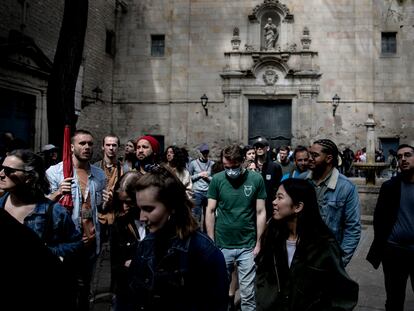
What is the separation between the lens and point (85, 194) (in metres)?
4.52

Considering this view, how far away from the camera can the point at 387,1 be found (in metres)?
21.8

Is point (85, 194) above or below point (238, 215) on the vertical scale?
above

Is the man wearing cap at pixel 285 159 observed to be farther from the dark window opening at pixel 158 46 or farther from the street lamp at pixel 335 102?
the dark window opening at pixel 158 46

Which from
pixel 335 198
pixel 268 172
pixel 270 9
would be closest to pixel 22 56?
pixel 268 172

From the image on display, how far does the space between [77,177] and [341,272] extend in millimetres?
2802

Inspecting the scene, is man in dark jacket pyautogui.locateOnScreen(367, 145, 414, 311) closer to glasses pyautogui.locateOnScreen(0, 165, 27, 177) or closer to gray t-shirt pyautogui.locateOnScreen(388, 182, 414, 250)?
gray t-shirt pyautogui.locateOnScreen(388, 182, 414, 250)

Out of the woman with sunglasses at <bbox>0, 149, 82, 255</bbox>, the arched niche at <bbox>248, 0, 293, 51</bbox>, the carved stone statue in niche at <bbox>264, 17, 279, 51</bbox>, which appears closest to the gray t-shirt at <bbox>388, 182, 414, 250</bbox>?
the woman with sunglasses at <bbox>0, 149, 82, 255</bbox>

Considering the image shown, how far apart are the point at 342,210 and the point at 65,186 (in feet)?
8.38

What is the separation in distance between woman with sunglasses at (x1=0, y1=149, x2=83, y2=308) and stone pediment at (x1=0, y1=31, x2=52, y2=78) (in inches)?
483

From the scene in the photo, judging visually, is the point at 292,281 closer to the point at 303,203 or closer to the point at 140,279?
the point at 303,203

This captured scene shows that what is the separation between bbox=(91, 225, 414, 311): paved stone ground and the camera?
5449mm

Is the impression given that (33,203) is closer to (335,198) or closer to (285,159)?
(335,198)

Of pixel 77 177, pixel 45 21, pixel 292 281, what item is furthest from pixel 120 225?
pixel 45 21

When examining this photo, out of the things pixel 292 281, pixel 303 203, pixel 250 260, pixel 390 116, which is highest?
pixel 390 116
